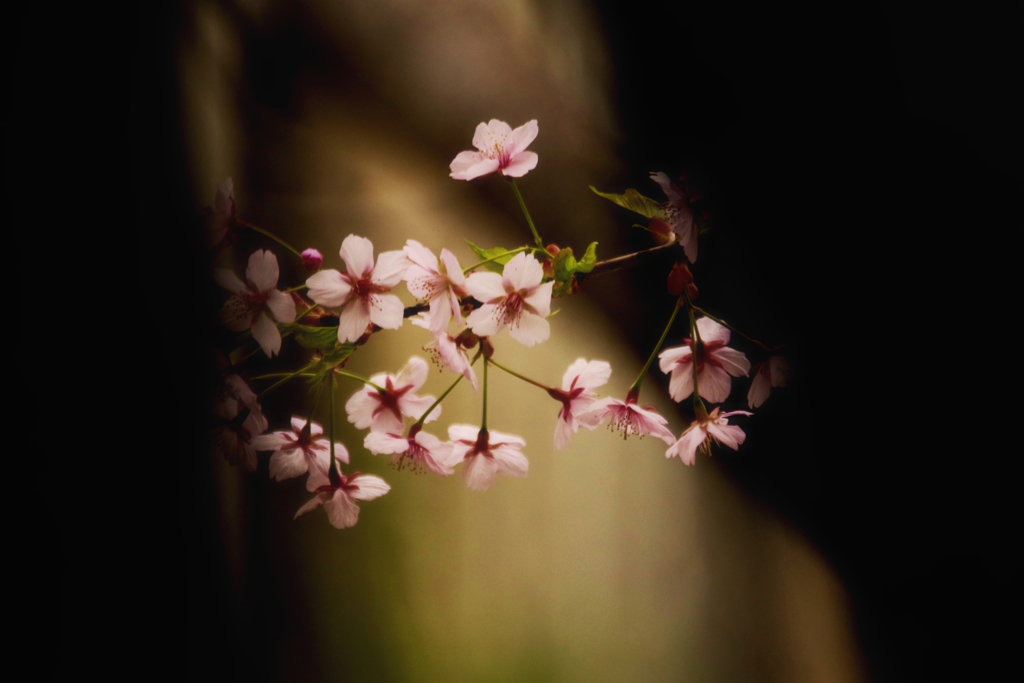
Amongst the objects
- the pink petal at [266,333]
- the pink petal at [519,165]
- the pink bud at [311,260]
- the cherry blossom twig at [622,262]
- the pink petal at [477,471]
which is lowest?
the pink petal at [477,471]

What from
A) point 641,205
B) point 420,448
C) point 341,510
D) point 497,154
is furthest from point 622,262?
point 341,510

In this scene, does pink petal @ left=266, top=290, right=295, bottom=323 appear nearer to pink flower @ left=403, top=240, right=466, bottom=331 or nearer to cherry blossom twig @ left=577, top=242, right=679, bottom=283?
pink flower @ left=403, top=240, right=466, bottom=331

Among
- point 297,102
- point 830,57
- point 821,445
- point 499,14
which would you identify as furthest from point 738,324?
point 297,102

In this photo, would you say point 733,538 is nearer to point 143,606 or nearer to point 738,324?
point 738,324

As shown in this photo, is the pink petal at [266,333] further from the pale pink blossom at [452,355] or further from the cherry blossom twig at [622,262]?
the cherry blossom twig at [622,262]

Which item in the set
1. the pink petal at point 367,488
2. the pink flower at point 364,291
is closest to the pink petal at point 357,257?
the pink flower at point 364,291

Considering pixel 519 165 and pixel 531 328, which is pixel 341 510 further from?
pixel 519 165

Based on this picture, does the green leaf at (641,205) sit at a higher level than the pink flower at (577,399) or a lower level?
higher
